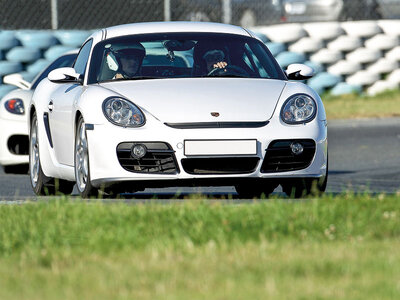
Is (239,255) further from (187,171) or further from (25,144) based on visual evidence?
(25,144)

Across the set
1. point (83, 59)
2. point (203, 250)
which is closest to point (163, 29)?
point (83, 59)

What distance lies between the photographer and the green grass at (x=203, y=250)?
4336 millimetres

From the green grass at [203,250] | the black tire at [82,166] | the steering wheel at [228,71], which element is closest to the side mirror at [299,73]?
the steering wheel at [228,71]

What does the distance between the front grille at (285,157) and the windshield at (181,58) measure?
0.95m

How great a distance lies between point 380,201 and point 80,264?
254cm

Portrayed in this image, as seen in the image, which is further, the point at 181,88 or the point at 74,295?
the point at 181,88

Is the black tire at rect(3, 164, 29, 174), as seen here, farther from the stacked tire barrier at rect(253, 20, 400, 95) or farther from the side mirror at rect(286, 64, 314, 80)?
the stacked tire barrier at rect(253, 20, 400, 95)

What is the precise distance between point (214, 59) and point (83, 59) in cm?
116

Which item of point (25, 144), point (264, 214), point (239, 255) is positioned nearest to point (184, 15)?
point (25, 144)

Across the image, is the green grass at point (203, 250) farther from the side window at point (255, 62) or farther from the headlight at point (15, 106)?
the headlight at point (15, 106)

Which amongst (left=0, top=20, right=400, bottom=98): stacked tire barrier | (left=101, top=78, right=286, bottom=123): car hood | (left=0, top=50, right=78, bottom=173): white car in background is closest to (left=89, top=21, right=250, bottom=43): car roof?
(left=101, top=78, right=286, bottom=123): car hood

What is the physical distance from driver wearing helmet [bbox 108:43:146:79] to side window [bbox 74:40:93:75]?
0.34 metres

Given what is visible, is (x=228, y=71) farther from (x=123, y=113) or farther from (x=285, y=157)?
(x=123, y=113)

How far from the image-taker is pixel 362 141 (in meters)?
15.6
